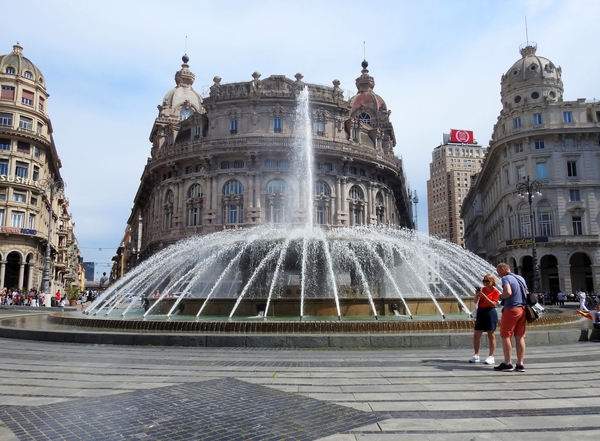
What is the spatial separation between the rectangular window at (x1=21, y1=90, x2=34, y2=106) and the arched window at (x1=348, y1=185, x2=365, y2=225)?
3558 centimetres

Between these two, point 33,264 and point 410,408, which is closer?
point 410,408

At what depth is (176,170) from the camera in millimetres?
51594

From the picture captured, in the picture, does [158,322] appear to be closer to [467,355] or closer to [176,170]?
[467,355]

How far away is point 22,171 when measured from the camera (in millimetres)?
50656

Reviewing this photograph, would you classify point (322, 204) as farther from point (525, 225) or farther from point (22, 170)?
point (22, 170)

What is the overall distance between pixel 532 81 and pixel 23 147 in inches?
2142

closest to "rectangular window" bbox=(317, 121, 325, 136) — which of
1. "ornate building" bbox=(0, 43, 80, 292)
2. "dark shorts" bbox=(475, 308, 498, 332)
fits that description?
"ornate building" bbox=(0, 43, 80, 292)

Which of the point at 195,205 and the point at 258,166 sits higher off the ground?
the point at 258,166

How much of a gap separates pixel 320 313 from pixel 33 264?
46053mm

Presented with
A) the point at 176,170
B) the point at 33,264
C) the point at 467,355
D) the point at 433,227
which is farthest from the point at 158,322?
the point at 433,227

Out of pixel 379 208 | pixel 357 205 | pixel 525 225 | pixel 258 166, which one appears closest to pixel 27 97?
pixel 258 166

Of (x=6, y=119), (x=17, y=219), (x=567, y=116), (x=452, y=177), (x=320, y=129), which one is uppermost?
(x=452, y=177)

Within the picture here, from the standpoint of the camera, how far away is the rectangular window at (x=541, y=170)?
49091mm

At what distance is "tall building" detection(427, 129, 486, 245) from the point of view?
472ft
